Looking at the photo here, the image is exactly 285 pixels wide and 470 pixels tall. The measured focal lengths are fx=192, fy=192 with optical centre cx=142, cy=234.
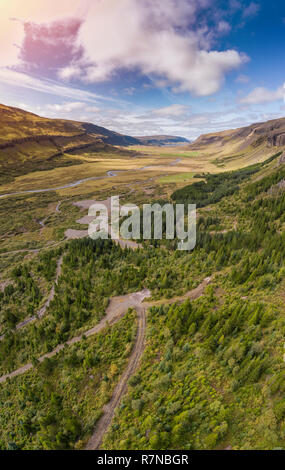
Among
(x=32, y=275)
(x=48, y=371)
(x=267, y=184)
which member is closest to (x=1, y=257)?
(x=32, y=275)

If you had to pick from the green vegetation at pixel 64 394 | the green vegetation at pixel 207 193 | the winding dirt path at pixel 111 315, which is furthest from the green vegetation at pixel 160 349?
the green vegetation at pixel 207 193

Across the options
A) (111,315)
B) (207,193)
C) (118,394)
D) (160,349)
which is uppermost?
(207,193)

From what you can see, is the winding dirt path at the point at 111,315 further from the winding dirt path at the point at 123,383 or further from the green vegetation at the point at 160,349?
the winding dirt path at the point at 123,383

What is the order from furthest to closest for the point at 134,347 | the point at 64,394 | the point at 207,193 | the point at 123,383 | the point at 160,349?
the point at 207,193, the point at 134,347, the point at 160,349, the point at 64,394, the point at 123,383

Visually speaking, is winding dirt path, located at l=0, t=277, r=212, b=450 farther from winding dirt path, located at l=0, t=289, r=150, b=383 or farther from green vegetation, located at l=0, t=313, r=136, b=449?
green vegetation, located at l=0, t=313, r=136, b=449

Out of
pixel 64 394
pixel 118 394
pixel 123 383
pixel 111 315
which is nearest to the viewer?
pixel 118 394

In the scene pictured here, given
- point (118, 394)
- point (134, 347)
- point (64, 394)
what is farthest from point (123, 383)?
point (64, 394)

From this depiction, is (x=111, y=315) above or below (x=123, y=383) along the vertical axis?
above

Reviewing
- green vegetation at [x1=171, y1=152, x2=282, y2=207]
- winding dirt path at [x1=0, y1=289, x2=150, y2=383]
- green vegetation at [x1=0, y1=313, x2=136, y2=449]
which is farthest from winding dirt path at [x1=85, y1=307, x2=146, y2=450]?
green vegetation at [x1=171, y1=152, x2=282, y2=207]

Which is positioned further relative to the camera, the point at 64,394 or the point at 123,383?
the point at 64,394

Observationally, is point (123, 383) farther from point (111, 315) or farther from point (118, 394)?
point (111, 315)
